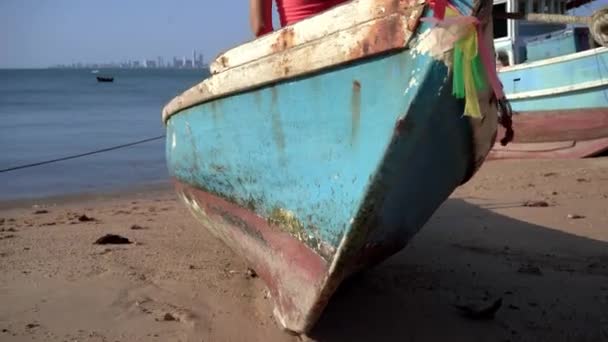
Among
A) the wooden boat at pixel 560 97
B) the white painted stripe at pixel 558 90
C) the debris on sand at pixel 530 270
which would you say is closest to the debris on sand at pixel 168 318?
the debris on sand at pixel 530 270

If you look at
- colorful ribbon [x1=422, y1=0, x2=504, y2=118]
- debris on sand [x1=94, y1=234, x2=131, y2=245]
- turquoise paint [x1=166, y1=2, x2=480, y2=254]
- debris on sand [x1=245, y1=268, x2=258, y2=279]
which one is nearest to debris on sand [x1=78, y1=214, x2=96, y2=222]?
debris on sand [x1=94, y1=234, x2=131, y2=245]

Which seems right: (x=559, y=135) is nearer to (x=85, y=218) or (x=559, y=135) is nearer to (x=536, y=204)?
(x=536, y=204)

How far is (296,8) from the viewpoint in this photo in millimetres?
3512

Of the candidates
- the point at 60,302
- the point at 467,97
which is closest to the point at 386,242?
the point at 467,97

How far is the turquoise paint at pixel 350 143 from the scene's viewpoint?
2441 mm

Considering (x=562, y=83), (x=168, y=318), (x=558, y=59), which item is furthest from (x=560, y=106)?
(x=168, y=318)

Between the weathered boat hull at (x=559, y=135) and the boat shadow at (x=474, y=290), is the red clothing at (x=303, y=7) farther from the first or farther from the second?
the weathered boat hull at (x=559, y=135)

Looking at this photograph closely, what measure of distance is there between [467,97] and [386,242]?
2.59 feet

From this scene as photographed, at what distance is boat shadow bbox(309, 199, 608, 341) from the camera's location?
129 inches

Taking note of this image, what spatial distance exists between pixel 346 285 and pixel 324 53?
1520 millimetres

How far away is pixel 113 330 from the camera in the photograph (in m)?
3.24

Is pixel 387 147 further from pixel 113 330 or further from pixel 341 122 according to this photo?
pixel 113 330

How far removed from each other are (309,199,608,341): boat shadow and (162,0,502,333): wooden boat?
0.54 meters

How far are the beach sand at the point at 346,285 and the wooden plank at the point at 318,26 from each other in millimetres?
1368
